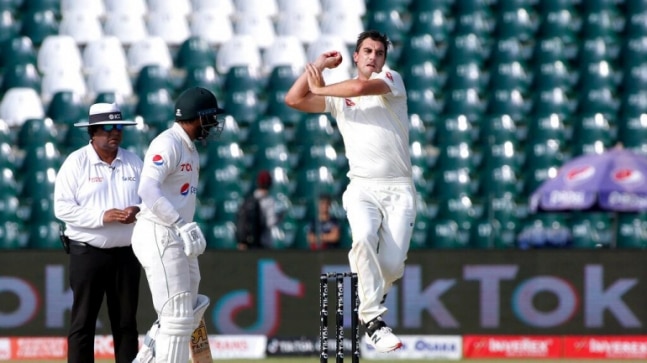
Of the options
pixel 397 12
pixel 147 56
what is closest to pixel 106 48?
pixel 147 56

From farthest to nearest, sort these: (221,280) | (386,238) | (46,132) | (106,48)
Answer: (106,48), (46,132), (221,280), (386,238)

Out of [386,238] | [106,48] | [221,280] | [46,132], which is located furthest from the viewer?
[106,48]

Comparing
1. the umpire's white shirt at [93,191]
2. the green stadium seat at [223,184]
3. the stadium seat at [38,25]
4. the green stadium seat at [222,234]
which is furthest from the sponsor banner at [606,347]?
the stadium seat at [38,25]

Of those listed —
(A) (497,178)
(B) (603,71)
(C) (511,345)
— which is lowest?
(C) (511,345)

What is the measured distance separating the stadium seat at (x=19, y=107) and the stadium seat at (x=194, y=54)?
1.72 meters

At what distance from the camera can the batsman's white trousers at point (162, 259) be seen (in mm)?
6438

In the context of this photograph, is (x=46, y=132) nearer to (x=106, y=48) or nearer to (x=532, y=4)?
(x=106, y=48)

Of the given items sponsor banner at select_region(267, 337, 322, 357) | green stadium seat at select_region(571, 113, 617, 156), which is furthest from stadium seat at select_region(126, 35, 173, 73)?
green stadium seat at select_region(571, 113, 617, 156)

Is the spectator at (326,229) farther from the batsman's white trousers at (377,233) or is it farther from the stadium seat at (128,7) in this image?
the batsman's white trousers at (377,233)

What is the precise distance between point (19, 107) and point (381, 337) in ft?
26.6

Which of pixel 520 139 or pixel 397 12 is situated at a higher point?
pixel 397 12

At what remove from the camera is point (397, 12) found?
1473 cm

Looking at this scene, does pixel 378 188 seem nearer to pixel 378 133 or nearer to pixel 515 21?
pixel 378 133

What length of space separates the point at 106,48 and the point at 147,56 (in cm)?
48
